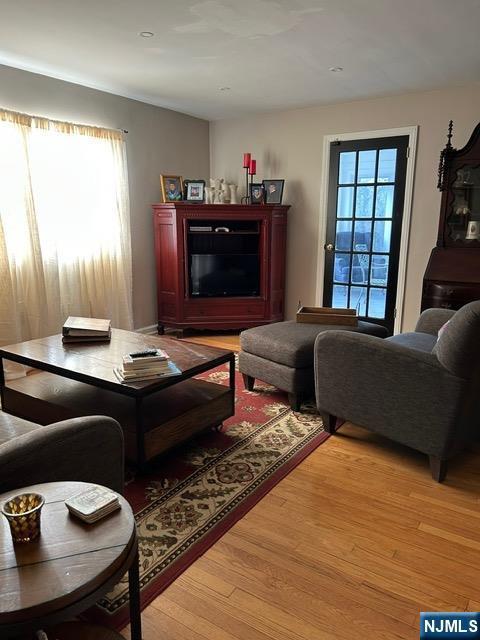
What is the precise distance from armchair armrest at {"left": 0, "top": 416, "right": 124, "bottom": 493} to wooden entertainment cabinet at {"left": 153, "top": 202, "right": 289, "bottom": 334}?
3278mm

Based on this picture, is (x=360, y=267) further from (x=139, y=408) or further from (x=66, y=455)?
(x=66, y=455)

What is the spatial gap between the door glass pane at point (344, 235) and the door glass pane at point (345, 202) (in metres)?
0.08

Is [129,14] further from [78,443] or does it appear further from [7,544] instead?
[7,544]

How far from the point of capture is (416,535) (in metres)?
1.84

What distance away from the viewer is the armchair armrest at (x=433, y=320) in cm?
313

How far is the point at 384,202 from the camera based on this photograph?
14.9 ft

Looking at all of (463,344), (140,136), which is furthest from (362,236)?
(463,344)

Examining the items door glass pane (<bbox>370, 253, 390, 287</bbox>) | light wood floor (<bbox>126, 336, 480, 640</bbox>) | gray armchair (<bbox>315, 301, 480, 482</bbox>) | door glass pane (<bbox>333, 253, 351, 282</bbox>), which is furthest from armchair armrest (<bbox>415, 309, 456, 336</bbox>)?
door glass pane (<bbox>333, 253, 351, 282</bbox>)

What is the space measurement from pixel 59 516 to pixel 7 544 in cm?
13

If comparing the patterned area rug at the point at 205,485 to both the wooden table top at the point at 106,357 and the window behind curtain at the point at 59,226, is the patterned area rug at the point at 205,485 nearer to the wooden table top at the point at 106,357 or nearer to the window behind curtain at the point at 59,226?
the wooden table top at the point at 106,357

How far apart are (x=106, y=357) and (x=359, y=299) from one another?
3071 mm

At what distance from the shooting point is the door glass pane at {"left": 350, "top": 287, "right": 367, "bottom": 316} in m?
4.81

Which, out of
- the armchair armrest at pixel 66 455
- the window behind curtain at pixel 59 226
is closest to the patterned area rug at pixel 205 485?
the armchair armrest at pixel 66 455

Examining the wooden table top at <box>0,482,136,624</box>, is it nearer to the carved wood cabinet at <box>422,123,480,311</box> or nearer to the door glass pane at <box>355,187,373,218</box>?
the carved wood cabinet at <box>422,123,480,311</box>
